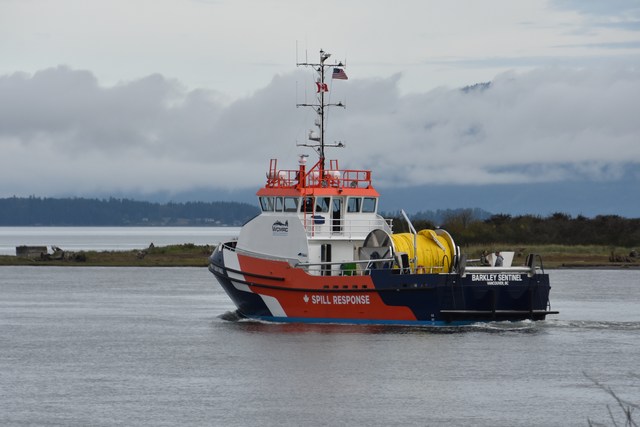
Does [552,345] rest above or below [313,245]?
below

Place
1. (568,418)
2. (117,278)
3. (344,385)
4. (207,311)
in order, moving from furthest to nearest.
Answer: (117,278)
(207,311)
(344,385)
(568,418)

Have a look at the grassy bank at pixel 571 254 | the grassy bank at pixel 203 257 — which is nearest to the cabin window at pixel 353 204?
the grassy bank at pixel 203 257

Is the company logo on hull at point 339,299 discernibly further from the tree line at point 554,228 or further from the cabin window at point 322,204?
the tree line at point 554,228

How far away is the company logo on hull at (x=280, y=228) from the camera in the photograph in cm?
4053

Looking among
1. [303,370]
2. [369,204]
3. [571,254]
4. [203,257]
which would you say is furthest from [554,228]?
[303,370]

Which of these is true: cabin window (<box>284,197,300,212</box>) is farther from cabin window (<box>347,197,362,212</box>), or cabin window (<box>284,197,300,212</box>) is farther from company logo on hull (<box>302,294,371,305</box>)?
company logo on hull (<box>302,294,371,305</box>)

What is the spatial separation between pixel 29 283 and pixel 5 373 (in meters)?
39.5

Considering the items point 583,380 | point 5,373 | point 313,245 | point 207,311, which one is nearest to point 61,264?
point 207,311

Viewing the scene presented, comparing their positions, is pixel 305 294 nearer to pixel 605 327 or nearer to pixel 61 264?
pixel 605 327

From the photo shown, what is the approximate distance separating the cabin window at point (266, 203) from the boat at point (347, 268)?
0.03 metres

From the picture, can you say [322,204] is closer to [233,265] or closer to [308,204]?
[308,204]

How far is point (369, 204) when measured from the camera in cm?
4219

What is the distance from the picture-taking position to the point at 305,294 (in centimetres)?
3934

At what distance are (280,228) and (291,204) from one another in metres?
0.96
